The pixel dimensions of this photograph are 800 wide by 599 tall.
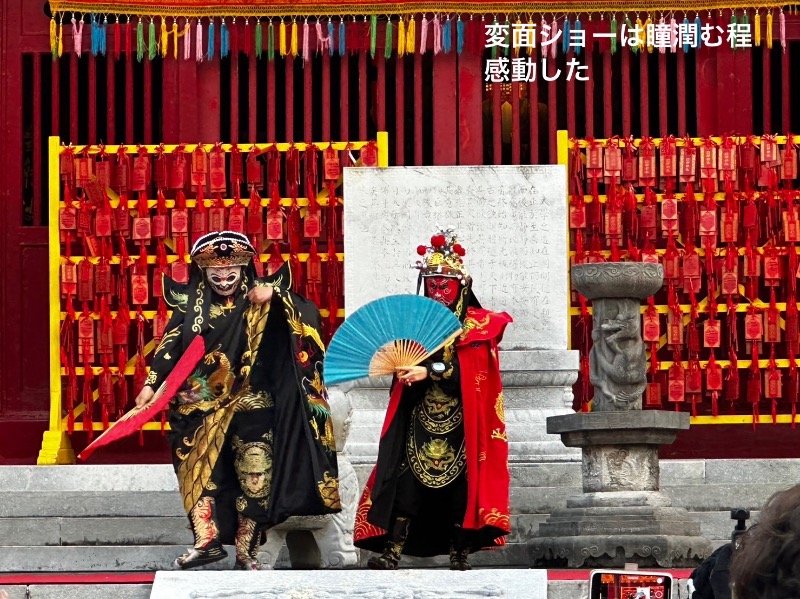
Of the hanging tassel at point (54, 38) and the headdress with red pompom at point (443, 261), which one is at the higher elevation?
the hanging tassel at point (54, 38)

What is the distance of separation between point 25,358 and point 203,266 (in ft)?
14.7

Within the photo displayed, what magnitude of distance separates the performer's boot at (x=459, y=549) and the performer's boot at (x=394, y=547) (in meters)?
0.22

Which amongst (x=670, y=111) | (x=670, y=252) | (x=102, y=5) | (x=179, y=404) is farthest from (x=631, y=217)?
(x=179, y=404)

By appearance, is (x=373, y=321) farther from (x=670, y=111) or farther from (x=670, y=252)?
(x=670, y=111)

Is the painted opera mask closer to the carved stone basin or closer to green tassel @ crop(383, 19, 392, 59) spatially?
the carved stone basin

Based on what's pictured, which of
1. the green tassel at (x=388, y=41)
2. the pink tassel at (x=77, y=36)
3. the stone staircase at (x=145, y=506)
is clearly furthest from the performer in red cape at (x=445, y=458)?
the pink tassel at (x=77, y=36)

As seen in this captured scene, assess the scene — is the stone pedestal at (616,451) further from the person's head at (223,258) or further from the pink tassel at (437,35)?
the pink tassel at (437,35)

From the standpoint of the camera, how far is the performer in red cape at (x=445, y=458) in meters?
7.53

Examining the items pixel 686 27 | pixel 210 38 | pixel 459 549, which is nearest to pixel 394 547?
pixel 459 549

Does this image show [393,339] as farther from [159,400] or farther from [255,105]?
[255,105]

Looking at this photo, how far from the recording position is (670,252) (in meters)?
11.4

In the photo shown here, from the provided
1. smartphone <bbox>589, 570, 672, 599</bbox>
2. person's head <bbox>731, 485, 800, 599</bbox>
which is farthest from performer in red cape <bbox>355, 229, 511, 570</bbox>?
person's head <bbox>731, 485, 800, 599</bbox>

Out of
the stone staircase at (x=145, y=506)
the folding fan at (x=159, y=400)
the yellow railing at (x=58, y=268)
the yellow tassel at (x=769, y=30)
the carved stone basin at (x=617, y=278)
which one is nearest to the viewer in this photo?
the folding fan at (x=159, y=400)

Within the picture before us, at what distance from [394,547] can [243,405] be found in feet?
3.00
